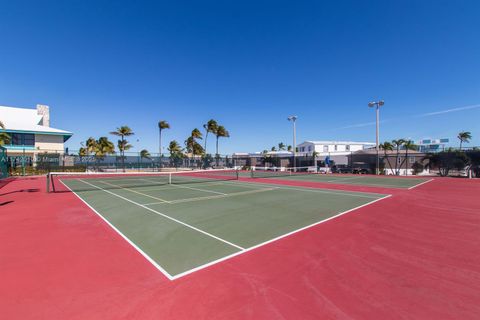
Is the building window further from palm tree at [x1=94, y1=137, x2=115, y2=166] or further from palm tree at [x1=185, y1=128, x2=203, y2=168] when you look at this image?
palm tree at [x1=185, y1=128, x2=203, y2=168]

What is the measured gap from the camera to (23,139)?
33.5 metres

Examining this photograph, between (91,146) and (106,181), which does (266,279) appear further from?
(91,146)

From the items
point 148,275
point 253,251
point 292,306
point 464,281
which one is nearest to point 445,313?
Answer: point 464,281

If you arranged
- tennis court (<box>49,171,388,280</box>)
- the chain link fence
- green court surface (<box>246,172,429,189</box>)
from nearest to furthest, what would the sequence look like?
tennis court (<box>49,171,388,280</box>), green court surface (<box>246,172,429,189</box>), the chain link fence

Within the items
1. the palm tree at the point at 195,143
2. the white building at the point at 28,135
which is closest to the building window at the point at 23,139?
the white building at the point at 28,135

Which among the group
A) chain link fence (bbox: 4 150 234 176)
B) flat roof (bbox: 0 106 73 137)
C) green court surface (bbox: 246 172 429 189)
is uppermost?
flat roof (bbox: 0 106 73 137)

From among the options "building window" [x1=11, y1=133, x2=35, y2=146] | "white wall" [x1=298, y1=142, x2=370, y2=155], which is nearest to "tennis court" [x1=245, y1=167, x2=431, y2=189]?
"building window" [x1=11, y1=133, x2=35, y2=146]

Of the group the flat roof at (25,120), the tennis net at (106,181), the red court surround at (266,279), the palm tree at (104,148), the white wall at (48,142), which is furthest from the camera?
the palm tree at (104,148)

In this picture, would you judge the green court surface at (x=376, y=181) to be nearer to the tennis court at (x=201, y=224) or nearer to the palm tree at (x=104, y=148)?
the tennis court at (x=201, y=224)

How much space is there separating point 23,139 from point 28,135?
0.87m

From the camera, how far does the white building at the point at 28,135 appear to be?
1283 inches

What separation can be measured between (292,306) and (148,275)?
278 cm

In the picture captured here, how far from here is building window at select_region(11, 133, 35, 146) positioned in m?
32.8

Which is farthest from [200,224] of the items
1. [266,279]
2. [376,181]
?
[376,181]
